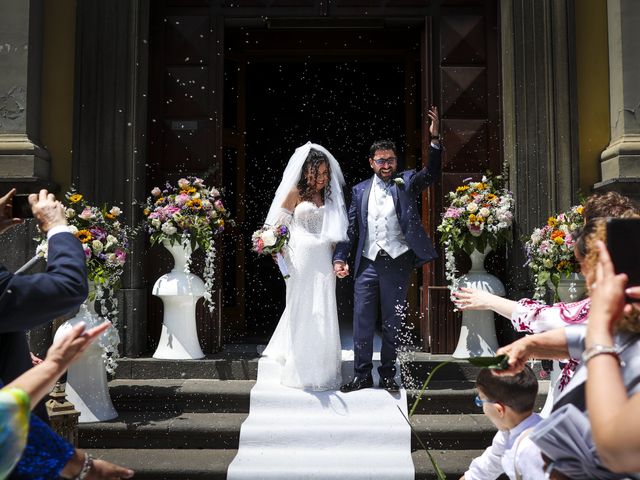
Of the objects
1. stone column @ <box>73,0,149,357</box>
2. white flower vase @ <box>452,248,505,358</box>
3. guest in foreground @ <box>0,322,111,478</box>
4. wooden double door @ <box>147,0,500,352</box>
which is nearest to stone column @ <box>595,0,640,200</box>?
wooden double door @ <box>147,0,500,352</box>

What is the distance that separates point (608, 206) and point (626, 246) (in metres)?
1.13

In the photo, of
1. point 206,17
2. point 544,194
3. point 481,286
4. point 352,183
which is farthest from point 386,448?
point 352,183

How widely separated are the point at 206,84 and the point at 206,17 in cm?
68

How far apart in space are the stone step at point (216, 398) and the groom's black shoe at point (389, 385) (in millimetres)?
110

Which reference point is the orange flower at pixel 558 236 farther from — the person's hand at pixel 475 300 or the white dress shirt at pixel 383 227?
the person's hand at pixel 475 300

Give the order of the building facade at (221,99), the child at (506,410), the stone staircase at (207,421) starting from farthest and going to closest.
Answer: the building facade at (221,99) < the stone staircase at (207,421) < the child at (506,410)

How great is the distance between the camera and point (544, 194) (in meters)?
6.74

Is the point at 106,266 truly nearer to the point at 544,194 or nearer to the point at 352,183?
the point at 544,194

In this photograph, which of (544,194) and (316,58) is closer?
(544,194)

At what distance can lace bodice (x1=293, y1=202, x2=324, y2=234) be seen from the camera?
5969mm

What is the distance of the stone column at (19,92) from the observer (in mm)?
6543

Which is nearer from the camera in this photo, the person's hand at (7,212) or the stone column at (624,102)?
the person's hand at (7,212)

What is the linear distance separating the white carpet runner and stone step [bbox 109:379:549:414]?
0.17 meters

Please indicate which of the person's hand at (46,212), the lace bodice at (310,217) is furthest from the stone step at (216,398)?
the person's hand at (46,212)
